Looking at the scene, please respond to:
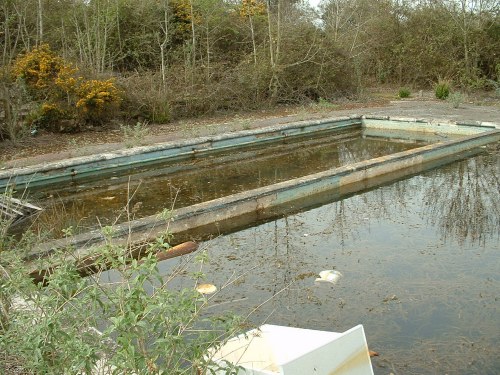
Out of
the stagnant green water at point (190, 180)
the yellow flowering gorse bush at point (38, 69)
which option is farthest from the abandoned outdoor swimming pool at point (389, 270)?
the yellow flowering gorse bush at point (38, 69)

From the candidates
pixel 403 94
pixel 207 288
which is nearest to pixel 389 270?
pixel 207 288

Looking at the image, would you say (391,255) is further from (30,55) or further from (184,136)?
(30,55)

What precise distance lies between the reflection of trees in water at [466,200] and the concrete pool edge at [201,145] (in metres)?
3.07

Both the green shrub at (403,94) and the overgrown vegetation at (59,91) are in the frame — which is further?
the green shrub at (403,94)

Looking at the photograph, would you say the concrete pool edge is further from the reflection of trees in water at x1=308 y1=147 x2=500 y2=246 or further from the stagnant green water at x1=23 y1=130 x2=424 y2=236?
the reflection of trees in water at x1=308 y1=147 x2=500 y2=246

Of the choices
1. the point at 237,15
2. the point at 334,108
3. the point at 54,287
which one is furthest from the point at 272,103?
the point at 54,287

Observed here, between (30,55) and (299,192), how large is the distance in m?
7.50

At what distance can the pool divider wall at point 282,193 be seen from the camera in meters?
5.96

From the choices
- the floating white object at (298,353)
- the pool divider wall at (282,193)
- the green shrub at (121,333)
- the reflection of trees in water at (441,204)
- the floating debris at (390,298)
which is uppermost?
the green shrub at (121,333)

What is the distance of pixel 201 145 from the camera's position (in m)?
11.0

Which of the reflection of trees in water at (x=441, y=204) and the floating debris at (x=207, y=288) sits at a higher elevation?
the reflection of trees in water at (x=441, y=204)

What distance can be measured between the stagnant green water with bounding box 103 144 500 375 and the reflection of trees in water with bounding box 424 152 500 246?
0.01 metres

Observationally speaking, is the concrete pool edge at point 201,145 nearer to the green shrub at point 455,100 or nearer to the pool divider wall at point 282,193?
the pool divider wall at point 282,193

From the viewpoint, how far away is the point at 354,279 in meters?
5.10
